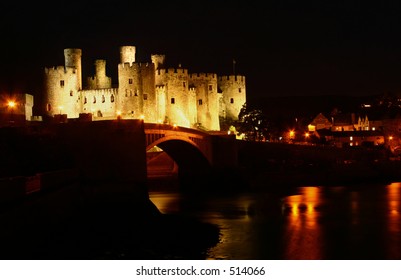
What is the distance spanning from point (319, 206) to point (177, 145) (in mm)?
10253

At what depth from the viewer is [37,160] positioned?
22.8 metres

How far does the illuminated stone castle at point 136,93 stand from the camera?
49875 mm

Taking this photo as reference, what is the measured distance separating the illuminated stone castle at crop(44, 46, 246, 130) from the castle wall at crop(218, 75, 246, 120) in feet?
8.33

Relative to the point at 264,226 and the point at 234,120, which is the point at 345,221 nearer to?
the point at 264,226

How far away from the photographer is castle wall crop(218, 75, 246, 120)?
58.6 meters

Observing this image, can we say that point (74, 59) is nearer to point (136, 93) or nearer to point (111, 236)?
point (136, 93)

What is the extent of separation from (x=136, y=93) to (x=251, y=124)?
12.3 metres

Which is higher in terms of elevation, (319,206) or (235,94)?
(235,94)

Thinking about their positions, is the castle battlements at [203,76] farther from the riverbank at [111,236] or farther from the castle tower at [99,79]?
the riverbank at [111,236]

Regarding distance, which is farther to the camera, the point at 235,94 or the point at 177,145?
the point at 235,94

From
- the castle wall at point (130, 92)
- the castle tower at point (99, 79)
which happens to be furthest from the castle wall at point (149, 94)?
the castle tower at point (99, 79)

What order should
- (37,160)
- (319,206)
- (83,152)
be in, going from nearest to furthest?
(37,160)
(83,152)
(319,206)

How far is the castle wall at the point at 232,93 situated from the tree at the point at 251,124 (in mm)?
464
